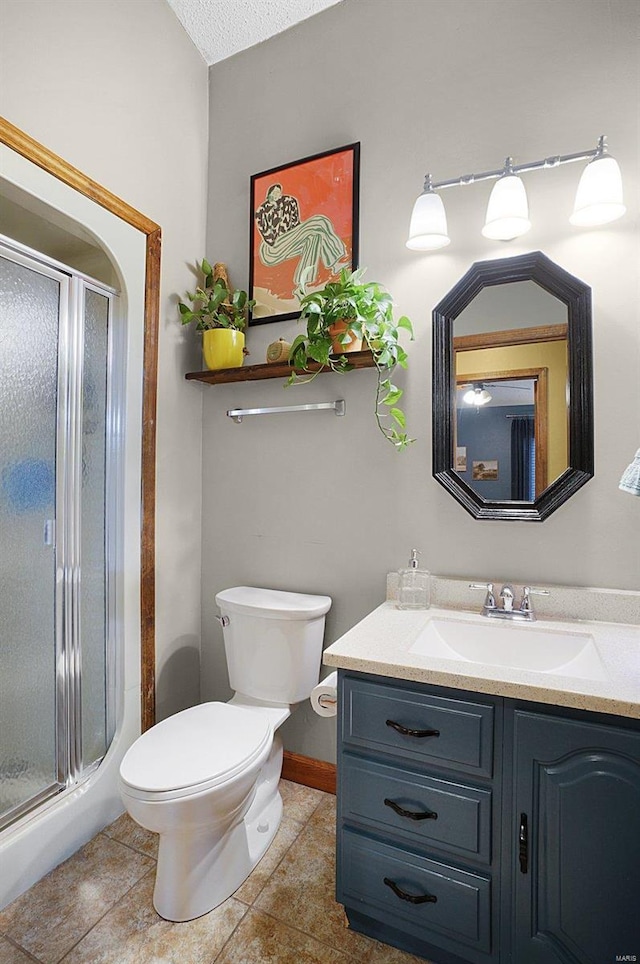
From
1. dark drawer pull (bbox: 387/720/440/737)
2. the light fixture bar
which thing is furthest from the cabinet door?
the light fixture bar

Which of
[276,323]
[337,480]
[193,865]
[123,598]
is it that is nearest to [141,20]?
[276,323]

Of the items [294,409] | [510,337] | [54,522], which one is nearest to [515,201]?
[510,337]

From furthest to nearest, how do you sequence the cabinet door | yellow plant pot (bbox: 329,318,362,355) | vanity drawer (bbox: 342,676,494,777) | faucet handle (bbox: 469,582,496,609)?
yellow plant pot (bbox: 329,318,362,355)
faucet handle (bbox: 469,582,496,609)
vanity drawer (bbox: 342,676,494,777)
the cabinet door

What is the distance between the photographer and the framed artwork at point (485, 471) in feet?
5.30

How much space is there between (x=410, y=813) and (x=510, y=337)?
139 cm

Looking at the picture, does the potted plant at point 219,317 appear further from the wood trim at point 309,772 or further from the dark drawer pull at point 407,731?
the wood trim at point 309,772

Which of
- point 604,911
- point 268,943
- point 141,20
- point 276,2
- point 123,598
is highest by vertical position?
point 276,2

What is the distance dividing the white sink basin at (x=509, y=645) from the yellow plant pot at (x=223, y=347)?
4.05 ft

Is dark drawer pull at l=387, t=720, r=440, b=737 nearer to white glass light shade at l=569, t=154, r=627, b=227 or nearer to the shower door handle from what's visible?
the shower door handle

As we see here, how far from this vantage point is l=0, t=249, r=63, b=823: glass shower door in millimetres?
1447

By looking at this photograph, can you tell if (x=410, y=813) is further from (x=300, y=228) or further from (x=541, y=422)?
(x=300, y=228)

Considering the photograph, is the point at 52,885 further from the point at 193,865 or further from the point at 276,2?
the point at 276,2

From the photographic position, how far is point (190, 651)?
2.13 meters

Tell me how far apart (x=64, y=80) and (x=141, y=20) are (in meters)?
0.53
